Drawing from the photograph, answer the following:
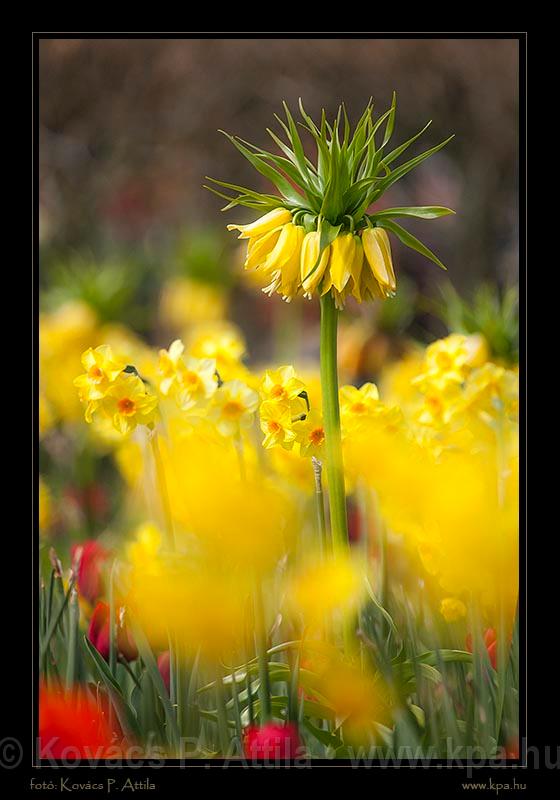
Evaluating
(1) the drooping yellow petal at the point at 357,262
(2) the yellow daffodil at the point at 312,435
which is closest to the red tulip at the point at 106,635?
(2) the yellow daffodil at the point at 312,435

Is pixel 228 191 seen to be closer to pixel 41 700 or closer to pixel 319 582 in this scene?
pixel 319 582

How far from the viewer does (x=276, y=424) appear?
1562mm

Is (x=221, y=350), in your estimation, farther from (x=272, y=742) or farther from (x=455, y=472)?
(x=272, y=742)

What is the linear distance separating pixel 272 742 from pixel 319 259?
2.12 feet

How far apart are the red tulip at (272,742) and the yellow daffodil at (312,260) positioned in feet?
1.94

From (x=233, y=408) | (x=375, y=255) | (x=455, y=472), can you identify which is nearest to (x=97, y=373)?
(x=233, y=408)

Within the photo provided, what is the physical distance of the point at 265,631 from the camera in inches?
61.4

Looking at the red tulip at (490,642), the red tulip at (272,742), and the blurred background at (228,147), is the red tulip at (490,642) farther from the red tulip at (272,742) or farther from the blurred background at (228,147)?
the blurred background at (228,147)

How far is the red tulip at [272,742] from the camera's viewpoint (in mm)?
1568

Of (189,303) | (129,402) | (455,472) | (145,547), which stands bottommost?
(145,547)

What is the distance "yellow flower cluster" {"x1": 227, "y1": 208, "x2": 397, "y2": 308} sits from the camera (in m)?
1.48
